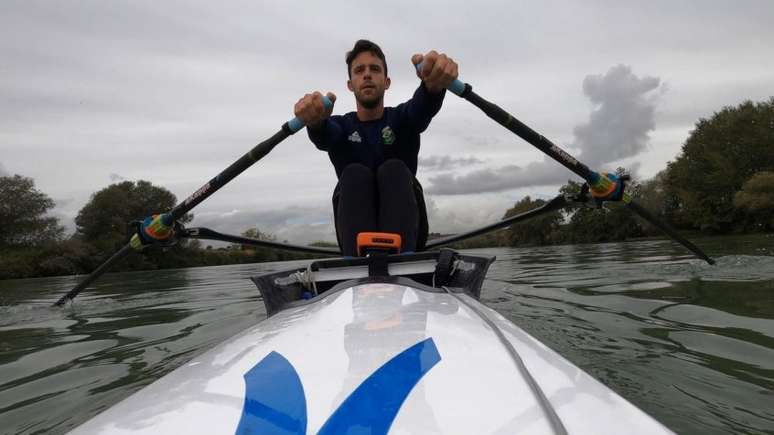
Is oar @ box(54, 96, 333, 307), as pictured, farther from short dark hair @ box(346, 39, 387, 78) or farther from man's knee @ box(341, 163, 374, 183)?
short dark hair @ box(346, 39, 387, 78)

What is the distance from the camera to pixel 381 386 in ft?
2.97

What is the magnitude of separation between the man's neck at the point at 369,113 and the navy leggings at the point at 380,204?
0.63 metres

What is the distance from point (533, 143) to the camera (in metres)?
3.52

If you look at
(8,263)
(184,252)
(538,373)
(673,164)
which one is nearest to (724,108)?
(673,164)

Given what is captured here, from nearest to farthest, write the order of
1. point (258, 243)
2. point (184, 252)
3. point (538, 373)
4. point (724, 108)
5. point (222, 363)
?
point (538, 373)
point (222, 363)
point (258, 243)
point (724, 108)
point (184, 252)

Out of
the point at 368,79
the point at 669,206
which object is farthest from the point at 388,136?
the point at 669,206

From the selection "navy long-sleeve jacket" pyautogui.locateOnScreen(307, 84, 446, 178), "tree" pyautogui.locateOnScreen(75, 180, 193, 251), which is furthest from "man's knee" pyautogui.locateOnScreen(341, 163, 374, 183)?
"tree" pyautogui.locateOnScreen(75, 180, 193, 251)

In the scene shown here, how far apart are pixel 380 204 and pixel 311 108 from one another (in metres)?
0.83

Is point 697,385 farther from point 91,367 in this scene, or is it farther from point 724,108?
point 724,108

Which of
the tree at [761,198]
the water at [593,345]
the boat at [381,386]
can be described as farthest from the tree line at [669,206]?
the boat at [381,386]

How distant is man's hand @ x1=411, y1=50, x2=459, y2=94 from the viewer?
2650 millimetres

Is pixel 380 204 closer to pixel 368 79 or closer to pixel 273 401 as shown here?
pixel 368 79

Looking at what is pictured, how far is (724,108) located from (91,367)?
171 ft

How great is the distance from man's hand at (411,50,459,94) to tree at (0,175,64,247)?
45576 mm
